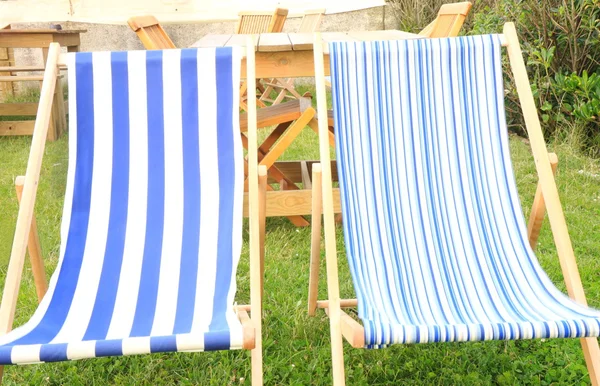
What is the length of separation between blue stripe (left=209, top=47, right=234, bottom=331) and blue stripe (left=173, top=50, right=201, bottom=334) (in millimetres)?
→ 72

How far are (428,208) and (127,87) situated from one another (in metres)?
1.07

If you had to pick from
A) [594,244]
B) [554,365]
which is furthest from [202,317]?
[594,244]

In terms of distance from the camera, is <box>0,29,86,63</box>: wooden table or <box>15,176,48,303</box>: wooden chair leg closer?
<box>15,176,48,303</box>: wooden chair leg

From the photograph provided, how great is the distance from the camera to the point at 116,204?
2090 millimetres

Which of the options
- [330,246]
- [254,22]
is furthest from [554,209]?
[254,22]

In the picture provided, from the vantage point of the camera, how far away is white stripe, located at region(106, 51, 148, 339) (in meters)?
1.81

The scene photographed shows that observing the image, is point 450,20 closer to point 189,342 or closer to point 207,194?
point 207,194

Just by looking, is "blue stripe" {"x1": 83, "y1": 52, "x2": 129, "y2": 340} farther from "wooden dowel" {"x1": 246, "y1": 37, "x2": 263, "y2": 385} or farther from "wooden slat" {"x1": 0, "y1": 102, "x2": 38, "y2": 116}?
"wooden slat" {"x1": 0, "y1": 102, "x2": 38, "y2": 116}

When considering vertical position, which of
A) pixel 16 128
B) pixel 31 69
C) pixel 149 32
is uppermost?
pixel 31 69

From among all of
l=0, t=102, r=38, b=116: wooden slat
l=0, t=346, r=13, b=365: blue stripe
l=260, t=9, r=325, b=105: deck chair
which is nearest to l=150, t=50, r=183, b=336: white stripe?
l=0, t=346, r=13, b=365: blue stripe

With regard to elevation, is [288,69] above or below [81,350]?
above

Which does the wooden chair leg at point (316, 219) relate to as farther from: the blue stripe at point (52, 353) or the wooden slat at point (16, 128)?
the wooden slat at point (16, 128)

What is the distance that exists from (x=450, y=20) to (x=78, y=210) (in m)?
1.89

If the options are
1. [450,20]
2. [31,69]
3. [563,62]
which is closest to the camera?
[450,20]
